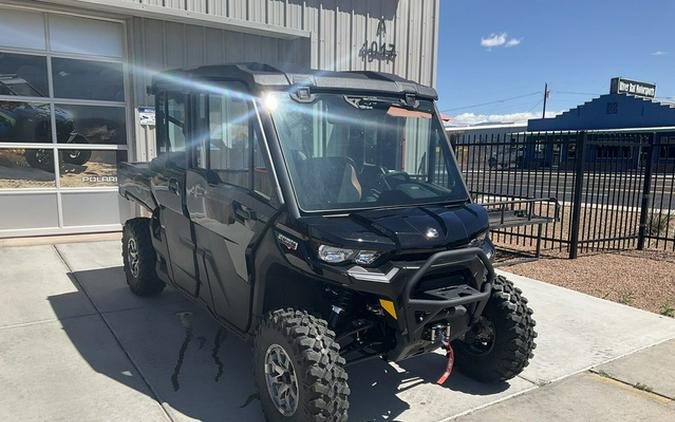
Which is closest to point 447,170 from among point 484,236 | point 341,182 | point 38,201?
point 484,236

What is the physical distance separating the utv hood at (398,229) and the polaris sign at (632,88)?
157 feet

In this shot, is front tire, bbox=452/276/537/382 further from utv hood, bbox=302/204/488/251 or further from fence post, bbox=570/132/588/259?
fence post, bbox=570/132/588/259

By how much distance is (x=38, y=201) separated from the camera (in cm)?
770

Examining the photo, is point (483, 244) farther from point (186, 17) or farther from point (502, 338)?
point (186, 17)

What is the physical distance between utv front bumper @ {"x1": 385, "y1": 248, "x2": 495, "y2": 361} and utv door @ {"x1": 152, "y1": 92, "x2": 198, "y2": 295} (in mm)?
1914

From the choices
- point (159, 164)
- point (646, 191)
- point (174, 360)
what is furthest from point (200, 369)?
point (646, 191)

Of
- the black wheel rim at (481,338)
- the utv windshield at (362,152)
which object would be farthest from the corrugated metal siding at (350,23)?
the black wheel rim at (481,338)

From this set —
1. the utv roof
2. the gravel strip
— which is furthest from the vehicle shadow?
the gravel strip

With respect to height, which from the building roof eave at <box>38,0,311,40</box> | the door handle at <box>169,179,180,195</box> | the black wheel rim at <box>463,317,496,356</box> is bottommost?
the black wheel rim at <box>463,317,496,356</box>

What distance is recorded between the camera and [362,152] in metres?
3.40

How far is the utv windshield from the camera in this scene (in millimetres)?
3068

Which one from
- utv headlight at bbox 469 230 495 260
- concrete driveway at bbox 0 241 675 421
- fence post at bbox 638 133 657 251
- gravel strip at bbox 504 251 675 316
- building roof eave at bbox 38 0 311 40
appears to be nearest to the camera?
utv headlight at bbox 469 230 495 260

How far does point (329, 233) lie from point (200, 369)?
1.78 meters

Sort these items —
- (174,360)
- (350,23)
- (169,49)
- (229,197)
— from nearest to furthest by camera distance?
(229,197)
(174,360)
(169,49)
(350,23)
